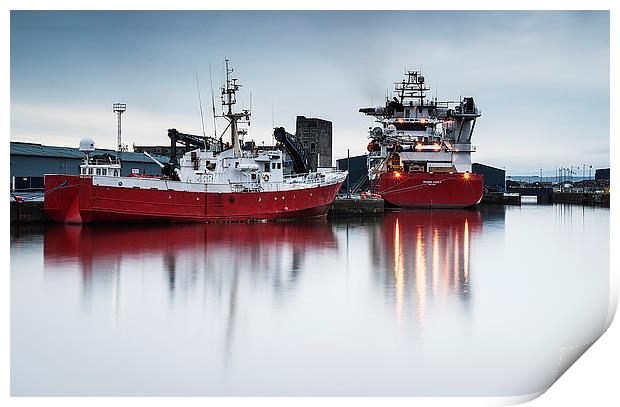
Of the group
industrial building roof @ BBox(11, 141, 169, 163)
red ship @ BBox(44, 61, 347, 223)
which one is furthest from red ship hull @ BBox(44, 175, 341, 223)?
industrial building roof @ BBox(11, 141, 169, 163)

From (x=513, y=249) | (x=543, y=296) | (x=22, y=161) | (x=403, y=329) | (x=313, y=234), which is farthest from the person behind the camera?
(x=22, y=161)

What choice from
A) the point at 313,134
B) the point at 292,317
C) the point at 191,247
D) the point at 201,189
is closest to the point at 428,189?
the point at 201,189

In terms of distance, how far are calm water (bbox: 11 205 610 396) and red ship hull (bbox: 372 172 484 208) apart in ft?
54.6

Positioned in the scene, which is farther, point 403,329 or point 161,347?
point 403,329

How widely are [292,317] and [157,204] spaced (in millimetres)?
12937

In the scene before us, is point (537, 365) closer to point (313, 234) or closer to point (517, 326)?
point (517, 326)

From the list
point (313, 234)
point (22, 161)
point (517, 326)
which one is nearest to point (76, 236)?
point (313, 234)

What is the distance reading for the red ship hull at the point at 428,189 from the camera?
32.5 metres

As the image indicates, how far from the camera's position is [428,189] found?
108ft

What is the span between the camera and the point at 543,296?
9977 millimetres

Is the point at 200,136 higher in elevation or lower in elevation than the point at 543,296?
higher

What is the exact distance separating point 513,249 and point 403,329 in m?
10.1

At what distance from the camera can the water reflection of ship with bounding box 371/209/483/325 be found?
30.5 feet

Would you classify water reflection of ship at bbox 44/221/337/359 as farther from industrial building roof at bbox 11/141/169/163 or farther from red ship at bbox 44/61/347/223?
industrial building roof at bbox 11/141/169/163
